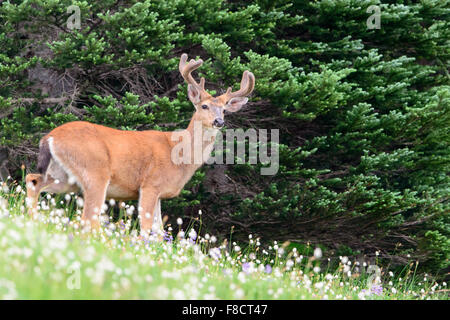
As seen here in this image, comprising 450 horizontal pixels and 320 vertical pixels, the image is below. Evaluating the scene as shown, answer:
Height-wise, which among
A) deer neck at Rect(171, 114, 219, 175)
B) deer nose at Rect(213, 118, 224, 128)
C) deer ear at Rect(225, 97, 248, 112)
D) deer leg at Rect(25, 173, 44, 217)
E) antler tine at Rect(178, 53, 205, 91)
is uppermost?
antler tine at Rect(178, 53, 205, 91)

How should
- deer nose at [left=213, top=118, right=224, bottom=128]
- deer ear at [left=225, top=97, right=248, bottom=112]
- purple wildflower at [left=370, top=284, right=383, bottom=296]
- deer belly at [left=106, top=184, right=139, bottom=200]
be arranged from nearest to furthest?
purple wildflower at [left=370, top=284, right=383, bottom=296]
deer belly at [left=106, top=184, right=139, bottom=200]
deer nose at [left=213, top=118, right=224, bottom=128]
deer ear at [left=225, top=97, right=248, bottom=112]

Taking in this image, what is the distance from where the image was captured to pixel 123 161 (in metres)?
7.05

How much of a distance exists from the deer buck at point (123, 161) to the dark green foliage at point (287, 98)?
1.86ft

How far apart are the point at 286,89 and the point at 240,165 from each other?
1.30 meters

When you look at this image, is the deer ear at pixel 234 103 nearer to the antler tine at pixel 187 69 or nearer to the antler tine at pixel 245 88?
the antler tine at pixel 245 88

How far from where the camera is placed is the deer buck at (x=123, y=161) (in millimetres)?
6605

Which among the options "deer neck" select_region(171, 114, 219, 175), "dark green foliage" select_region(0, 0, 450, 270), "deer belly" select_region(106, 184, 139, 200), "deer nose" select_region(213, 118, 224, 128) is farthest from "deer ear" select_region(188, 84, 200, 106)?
"deer belly" select_region(106, 184, 139, 200)

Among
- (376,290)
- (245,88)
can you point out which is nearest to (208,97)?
(245,88)

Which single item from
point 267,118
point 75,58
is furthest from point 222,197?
point 75,58

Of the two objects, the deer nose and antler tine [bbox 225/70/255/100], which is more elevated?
antler tine [bbox 225/70/255/100]

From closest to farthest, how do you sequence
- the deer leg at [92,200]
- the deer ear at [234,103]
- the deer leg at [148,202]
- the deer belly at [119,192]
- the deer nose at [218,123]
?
the deer leg at [92,200] < the deer belly at [119,192] < the deer leg at [148,202] < the deer nose at [218,123] < the deer ear at [234,103]

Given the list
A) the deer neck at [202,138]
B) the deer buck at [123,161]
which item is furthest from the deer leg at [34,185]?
the deer neck at [202,138]

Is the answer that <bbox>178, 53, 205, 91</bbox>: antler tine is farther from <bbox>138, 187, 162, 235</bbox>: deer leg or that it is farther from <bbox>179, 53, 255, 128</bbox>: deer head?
<bbox>138, 187, 162, 235</bbox>: deer leg

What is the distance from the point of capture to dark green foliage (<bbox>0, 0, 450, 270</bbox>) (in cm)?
815
